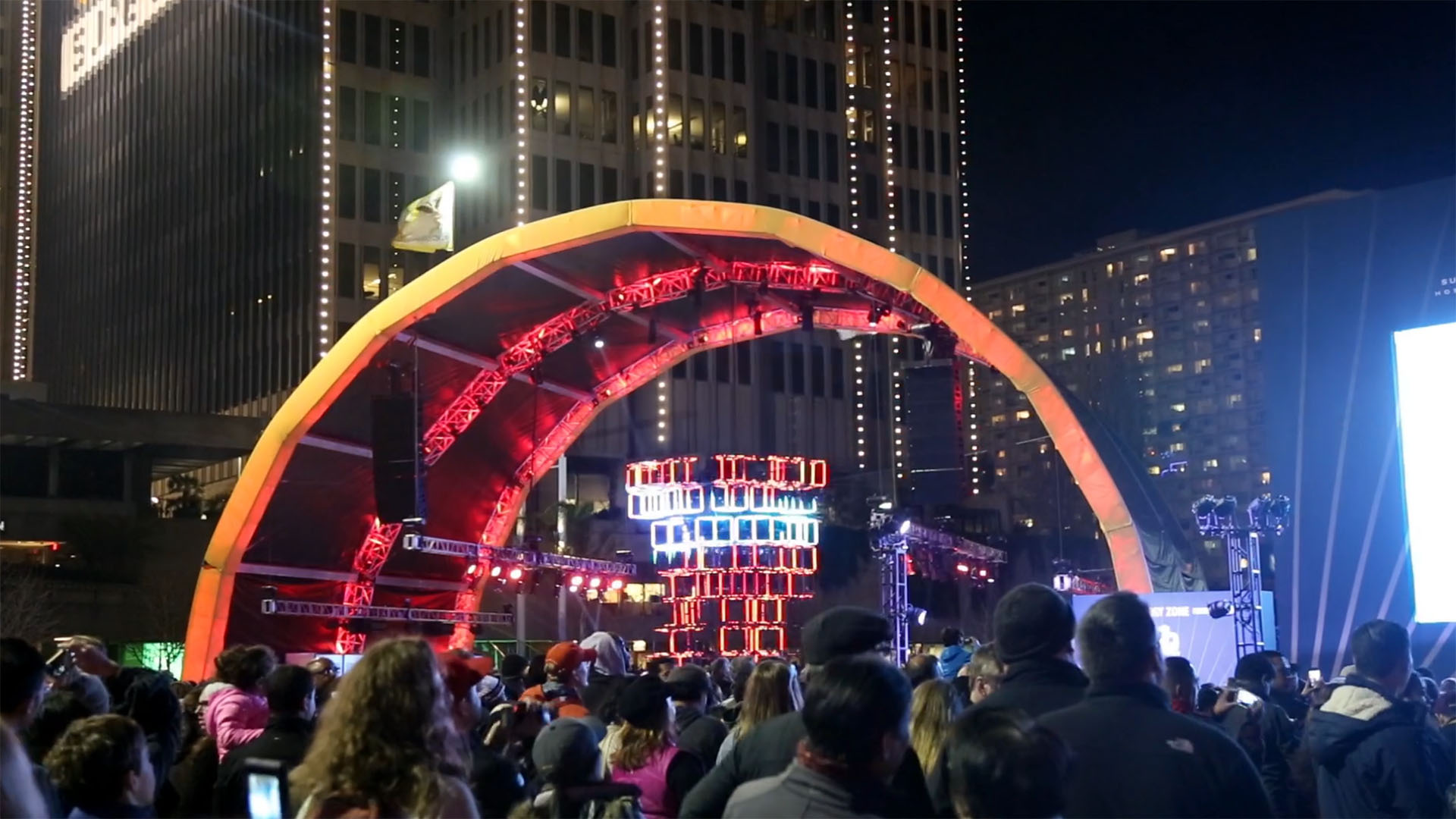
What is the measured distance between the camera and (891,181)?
234ft

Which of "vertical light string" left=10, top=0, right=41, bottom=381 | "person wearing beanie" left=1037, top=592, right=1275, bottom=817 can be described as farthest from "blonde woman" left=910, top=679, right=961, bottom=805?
"vertical light string" left=10, top=0, right=41, bottom=381

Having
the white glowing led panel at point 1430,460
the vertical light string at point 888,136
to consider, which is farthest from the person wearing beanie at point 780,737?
the vertical light string at point 888,136

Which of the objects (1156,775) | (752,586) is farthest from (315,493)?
(1156,775)

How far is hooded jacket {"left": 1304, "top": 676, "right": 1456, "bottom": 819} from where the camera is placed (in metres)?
5.36

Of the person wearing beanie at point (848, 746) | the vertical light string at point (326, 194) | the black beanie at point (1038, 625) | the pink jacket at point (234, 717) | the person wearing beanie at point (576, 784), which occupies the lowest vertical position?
the pink jacket at point (234, 717)

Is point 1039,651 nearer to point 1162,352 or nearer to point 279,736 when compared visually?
point 279,736

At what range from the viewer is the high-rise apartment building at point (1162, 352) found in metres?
99.5

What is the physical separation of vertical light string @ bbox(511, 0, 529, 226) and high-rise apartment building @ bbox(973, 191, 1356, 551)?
125 ft

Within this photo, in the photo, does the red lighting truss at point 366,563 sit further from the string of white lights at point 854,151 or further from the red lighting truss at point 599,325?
the string of white lights at point 854,151

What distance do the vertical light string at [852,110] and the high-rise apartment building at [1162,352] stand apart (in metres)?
23.2

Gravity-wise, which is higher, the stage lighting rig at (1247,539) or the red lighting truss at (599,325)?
the red lighting truss at (599,325)

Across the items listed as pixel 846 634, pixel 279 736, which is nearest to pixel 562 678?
pixel 279 736

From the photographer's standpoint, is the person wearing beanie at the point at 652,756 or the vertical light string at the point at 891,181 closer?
the person wearing beanie at the point at 652,756

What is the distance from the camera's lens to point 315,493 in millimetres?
23328
